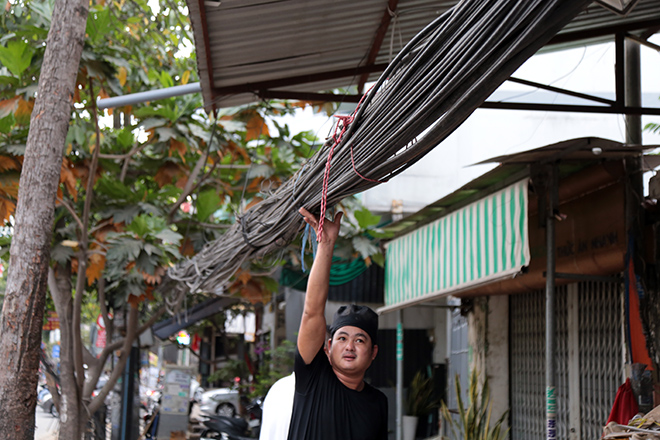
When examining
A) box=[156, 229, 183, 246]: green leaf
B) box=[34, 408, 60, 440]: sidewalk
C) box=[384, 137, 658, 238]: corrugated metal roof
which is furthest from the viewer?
box=[34, 408, 60, 440]: sidewalk

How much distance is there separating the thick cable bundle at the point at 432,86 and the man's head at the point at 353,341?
1.66ft

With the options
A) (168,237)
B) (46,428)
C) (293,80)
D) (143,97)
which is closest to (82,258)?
(168,237)

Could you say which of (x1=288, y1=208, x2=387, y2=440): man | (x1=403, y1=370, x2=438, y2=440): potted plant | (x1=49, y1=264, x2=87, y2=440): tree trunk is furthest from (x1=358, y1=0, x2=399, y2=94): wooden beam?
(x1=403, y1=370, x2=438, y2=440): potted plant

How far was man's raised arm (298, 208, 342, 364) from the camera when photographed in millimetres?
2842

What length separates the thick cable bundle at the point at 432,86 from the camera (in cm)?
180

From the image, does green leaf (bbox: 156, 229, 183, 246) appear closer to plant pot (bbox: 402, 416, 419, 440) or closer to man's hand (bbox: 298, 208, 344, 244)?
man's hand (bbox: 298, 208, 344, 244)

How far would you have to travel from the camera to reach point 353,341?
10.0 feet

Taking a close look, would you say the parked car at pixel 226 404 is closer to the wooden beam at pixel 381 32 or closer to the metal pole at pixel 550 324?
the metal pole at pixel 550 324

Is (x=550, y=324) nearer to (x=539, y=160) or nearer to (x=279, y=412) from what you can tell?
(x=539, y=160)

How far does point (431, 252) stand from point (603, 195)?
2.60m

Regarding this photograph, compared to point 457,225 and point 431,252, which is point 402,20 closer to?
point 457,225

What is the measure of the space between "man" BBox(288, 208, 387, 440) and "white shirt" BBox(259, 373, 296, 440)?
0.03 meters

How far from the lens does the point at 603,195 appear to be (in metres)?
5.86

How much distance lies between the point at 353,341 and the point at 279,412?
0.42m
